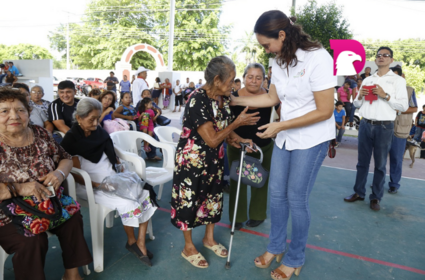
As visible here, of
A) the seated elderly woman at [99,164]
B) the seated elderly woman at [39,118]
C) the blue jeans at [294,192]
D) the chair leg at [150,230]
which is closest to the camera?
the blue jeans at [294,192]

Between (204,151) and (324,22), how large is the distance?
1266cm

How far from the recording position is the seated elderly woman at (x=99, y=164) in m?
2.37

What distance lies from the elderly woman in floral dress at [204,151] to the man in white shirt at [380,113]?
2.14 meters

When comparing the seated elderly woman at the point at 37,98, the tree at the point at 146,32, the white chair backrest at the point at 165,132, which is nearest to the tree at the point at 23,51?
the tree at the point at 146,32

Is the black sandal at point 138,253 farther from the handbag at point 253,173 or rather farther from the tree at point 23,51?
Answer: the tree at point 23,51

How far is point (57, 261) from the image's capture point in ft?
7.82

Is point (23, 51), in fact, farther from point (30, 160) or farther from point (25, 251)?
point (25, 251)

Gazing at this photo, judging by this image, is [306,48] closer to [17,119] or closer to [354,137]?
[17,119]

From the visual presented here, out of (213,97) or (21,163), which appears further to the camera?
(213,97)

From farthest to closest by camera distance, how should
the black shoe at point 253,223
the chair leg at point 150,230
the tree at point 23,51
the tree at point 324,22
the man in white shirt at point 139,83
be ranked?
the tree at point 23,51 < the tree at point 324,22 < the man in white shirt at point 139,83 < the black shoe at point 253,223 < the chair leg at point 150,230

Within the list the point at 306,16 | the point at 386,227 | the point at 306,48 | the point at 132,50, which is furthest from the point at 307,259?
the point at 132,50

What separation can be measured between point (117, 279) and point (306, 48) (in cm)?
214

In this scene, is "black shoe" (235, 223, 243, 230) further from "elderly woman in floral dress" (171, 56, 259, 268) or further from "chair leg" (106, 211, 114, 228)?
"chair leg" (106, 211, 114, 228)

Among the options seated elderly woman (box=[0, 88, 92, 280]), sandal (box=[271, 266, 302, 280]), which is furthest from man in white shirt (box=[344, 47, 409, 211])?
seated elderly woman (box=[0, 88, 92, 280])
